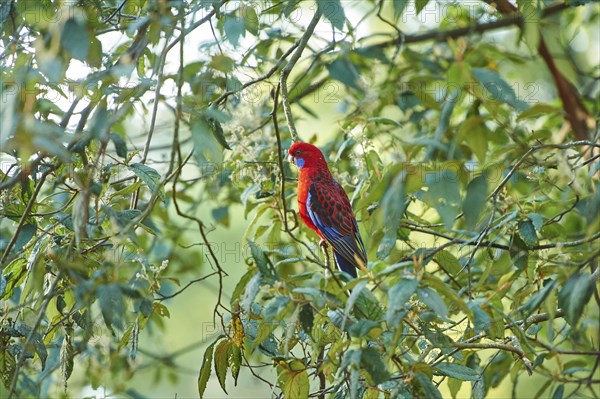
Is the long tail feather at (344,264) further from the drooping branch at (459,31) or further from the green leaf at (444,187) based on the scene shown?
the green leaf at (444,187)

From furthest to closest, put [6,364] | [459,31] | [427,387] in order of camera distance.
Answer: [459,31]
[6,364]
[427,387]

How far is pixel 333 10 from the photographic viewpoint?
7.57ft

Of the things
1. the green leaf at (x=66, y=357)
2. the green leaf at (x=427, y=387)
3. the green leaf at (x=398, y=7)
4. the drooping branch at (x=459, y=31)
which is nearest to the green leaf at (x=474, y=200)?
the green leaf at (x=427, y=387)

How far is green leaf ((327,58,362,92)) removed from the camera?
11.0 feet

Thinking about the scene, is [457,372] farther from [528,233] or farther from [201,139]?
[201,139]

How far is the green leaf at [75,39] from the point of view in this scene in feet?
5.73

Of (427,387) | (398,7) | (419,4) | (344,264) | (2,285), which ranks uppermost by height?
(419,4)

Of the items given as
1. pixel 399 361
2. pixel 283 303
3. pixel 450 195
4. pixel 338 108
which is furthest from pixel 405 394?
pixel 338 108

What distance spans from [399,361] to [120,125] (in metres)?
1.92

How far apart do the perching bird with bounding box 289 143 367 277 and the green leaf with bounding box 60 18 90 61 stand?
6.75 feet

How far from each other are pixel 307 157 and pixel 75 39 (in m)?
2.35

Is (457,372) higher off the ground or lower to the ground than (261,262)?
lower

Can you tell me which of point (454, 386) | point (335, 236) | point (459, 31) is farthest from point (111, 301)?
point (459, 31)

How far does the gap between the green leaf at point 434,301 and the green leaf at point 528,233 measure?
36.8 inches
